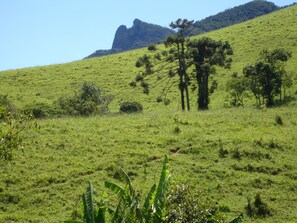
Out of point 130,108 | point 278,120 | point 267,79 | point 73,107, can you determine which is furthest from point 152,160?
point 267,79

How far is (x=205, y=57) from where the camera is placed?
4428cm

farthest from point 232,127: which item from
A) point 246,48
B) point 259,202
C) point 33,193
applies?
point 246,48

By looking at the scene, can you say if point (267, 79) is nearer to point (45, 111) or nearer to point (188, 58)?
point (188, 58)

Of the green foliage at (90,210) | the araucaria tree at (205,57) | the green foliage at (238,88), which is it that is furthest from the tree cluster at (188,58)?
the green foliage at (90,210)

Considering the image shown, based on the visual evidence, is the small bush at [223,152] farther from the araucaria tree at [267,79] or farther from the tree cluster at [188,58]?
the araucaria tree at [267,79]

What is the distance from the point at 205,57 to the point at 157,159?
22.2 m

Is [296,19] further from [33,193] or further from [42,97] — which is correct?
[33,193]

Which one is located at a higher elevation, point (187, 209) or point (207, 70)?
point (207, 70)

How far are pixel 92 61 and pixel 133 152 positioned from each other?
64610 mm

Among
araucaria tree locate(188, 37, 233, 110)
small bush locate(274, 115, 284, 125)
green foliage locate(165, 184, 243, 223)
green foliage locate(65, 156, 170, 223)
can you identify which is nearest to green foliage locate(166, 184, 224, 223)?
green foliage locate(165, 184, 243, 223)

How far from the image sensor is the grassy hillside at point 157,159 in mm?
20172

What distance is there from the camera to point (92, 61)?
87.6m

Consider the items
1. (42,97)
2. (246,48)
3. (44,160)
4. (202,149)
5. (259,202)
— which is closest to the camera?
(259,202)

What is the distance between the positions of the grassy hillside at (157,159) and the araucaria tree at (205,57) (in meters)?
6.63
